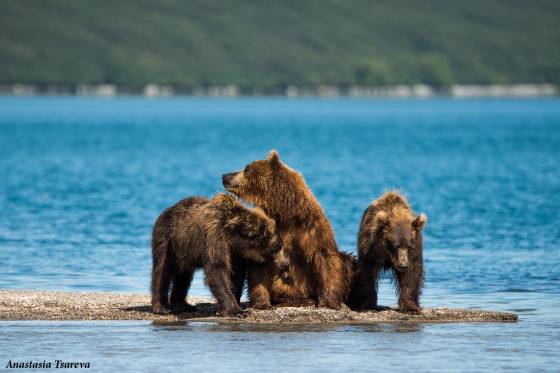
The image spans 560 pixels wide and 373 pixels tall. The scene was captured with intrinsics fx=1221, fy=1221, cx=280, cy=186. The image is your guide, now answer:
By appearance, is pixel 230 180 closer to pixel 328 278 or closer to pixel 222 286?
pixel 222 286

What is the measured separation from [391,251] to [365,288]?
2.61 feet

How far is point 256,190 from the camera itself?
45.1 feet

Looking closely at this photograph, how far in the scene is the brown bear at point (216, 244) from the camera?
1316cm

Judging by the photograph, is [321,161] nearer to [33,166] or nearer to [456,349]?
[33,166]

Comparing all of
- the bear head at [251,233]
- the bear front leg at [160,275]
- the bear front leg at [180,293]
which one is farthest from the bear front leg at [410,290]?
the bear front leg at [160,275]

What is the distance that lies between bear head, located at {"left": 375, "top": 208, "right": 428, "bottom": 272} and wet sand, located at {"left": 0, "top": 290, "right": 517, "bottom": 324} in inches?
29.0

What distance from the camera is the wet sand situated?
13.5 metres

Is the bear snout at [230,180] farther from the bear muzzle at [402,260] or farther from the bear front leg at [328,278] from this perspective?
the bear muzzle at [402,260]

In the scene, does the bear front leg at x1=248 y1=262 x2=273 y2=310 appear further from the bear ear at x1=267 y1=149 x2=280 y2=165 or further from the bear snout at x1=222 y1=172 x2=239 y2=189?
the bear ear at x1=267 y1=149 x2=280 y2=165

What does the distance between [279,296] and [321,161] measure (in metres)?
50.4

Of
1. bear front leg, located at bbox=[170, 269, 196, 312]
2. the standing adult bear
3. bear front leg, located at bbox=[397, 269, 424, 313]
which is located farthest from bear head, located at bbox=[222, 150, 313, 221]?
bear front leg, located at bbox=[397, 269, 424, 313]

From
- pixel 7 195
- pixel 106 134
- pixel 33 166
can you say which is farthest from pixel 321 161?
pixel 106 134

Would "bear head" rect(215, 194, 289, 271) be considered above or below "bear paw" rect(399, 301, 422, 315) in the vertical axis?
above

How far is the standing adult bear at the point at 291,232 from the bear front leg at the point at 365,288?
9.5 inches
